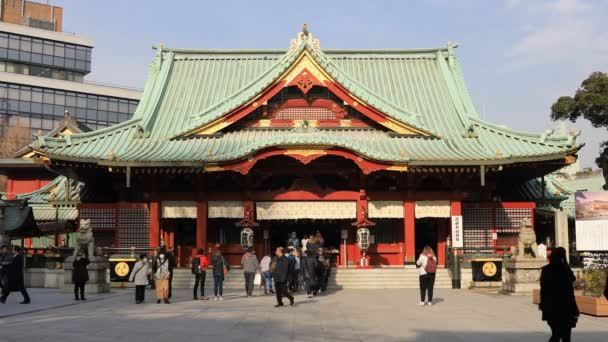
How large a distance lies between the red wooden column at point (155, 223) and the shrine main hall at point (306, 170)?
6cm

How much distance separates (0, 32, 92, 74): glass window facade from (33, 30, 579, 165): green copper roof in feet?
175

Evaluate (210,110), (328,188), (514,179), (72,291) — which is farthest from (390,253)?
(72,291)

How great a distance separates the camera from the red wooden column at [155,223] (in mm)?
31000

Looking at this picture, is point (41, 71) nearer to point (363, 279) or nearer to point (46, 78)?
point (46, 78)

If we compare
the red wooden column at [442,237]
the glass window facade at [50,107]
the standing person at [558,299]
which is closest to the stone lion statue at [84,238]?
the red wooden column at [442,237]

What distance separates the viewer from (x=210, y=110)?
3225 centimetres

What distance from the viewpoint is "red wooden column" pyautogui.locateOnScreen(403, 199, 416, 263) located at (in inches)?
1209

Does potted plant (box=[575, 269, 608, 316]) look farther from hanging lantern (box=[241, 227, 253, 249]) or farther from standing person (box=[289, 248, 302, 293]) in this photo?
hanging lantern (box=[241, 227, 253, 249])

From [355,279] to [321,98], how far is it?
9.27 metres

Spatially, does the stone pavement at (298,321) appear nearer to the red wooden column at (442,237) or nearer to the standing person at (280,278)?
the standing person at (280,278)

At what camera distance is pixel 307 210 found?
1227 inches

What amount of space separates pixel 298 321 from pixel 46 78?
3099 inches

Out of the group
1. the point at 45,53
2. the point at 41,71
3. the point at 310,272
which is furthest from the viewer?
the point at 45,53

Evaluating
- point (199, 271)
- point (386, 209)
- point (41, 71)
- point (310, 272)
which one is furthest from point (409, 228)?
point (41, 71)
